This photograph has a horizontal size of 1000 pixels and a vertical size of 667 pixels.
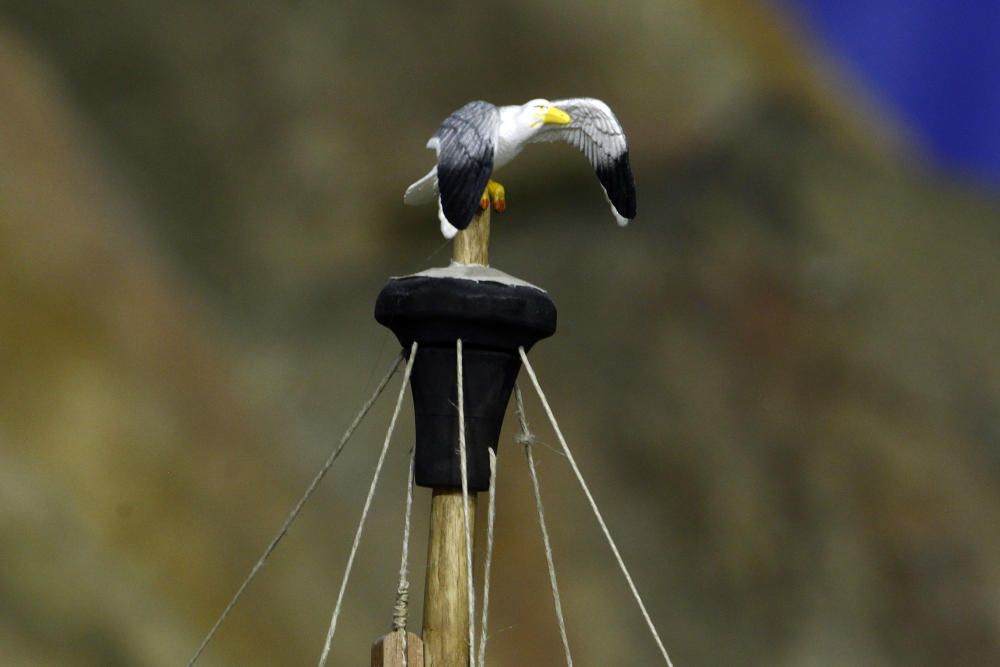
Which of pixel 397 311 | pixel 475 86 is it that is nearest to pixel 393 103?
pixel 475 86

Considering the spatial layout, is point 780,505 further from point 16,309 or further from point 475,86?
point 16,309

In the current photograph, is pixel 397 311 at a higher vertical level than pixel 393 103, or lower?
lower

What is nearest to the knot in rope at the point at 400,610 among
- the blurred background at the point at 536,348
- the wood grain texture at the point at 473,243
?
the wood grain texture at the point at 473,243

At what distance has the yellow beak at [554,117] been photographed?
5.87 feet

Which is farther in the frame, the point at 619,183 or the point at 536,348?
the point at 536,348

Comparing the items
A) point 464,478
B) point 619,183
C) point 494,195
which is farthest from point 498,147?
point 464,478

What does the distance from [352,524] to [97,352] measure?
3.07 ft

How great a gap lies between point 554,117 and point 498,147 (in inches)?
3.4

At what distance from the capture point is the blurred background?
14.0 ft

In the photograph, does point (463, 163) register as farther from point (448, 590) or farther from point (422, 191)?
point (448, 590)

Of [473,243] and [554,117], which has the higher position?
[554,117]

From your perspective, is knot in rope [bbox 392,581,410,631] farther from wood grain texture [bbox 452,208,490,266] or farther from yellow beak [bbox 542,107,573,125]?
yellow beak [bbox 542,107,573,125]

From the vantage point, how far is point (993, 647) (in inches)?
168

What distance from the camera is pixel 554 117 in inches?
70.6
